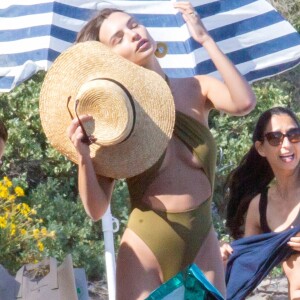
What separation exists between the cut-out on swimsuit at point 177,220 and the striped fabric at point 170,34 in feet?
4.37

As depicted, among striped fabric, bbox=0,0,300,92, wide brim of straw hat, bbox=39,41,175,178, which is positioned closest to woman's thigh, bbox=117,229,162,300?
wide brim of straw hat, bbox=39,41,175,178

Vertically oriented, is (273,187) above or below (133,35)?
below

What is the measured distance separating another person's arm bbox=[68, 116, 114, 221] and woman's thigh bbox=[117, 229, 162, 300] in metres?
0.15

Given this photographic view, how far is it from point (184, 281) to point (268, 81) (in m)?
5.16

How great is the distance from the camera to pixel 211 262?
9.91 ft

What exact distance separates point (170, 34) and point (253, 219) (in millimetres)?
1100

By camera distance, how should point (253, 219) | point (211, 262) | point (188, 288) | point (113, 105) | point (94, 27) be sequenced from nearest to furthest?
1. point (188, 288)
2. point (113, 105)
3. point (211, 262)
4. point (94, 27)
5. point (253, 219)

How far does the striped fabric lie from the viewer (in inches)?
170

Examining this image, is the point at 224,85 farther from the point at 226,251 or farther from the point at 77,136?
the point at 226,251

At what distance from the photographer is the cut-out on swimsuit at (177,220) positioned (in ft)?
9.75

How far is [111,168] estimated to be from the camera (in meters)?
3.00

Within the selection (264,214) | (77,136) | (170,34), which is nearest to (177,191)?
(77,136)

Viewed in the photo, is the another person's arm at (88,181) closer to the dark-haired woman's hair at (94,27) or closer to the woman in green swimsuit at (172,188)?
the woman in green swimsuit at (172,188)

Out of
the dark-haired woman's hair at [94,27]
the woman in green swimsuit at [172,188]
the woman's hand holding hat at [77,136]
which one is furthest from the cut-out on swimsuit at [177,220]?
the dark-haired woman's hair at [94,27]
